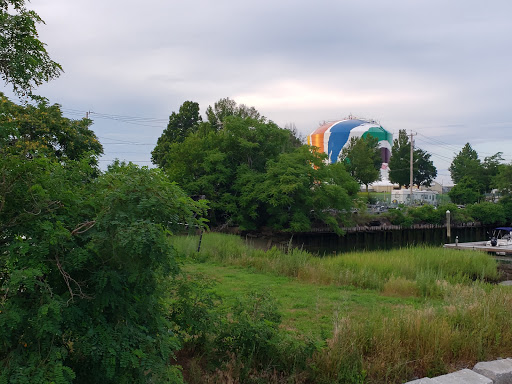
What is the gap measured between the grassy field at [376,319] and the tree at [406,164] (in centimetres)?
4808

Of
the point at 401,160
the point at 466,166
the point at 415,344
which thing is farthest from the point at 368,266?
the point at 466,166

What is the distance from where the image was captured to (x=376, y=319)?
18.7ft

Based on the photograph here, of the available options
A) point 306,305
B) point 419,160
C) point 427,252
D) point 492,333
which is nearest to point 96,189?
point 492,333

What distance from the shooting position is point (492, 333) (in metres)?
5.35

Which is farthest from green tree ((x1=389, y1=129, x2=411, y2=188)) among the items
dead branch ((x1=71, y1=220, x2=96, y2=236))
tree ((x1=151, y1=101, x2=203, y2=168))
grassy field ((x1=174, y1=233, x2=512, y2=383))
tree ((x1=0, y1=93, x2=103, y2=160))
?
dead branch ((x1=71, y1=220, x2=96, y2=236))

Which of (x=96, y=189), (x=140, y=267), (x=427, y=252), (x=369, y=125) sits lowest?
(x=427, y=252)

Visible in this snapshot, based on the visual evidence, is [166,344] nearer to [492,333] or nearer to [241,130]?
[492,333]

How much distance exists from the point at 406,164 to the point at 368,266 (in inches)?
1903

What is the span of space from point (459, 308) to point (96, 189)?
4888 millimetres

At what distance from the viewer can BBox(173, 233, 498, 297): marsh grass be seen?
10.5 metres

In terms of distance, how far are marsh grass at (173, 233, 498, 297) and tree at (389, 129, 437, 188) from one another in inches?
1656

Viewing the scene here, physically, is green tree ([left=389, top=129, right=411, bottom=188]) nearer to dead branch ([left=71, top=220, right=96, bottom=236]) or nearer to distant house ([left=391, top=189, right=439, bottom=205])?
distant house ([left=391, top=189, right=439, bottom=205])

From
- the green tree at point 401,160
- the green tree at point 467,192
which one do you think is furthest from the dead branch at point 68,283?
the green tree at point 401,160

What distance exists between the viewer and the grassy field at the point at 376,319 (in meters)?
4.48
